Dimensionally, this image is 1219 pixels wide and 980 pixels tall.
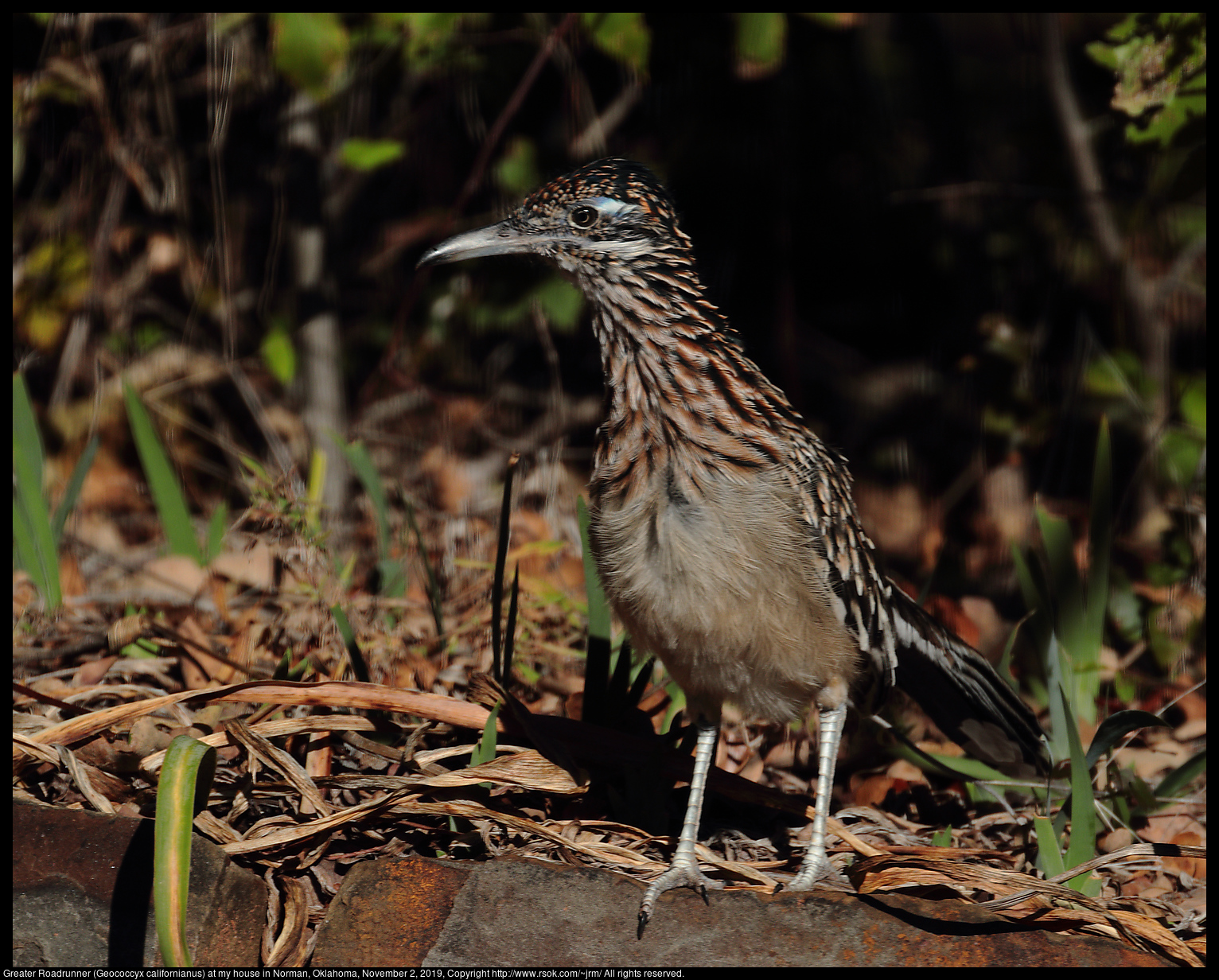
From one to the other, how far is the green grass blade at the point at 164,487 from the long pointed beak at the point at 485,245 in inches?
57.8

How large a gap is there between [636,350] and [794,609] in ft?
2.68

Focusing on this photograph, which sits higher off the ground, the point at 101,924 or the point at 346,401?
the point at 346,401

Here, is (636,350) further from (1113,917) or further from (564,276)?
(1113,917)

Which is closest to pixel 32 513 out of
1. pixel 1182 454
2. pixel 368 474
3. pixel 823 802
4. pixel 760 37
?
pixel 368 474

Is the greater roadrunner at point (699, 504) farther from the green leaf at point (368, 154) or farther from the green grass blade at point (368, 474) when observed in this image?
the green leaf at point (368, 154)

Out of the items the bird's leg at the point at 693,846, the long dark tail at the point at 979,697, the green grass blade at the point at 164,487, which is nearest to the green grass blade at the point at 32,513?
the green grass blade at the point at 164,487

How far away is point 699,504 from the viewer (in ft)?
9.23

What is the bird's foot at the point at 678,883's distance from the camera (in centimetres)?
253

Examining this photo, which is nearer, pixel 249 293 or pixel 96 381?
pixel 96 381

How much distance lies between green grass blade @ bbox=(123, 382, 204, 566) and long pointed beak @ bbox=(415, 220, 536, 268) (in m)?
1.47

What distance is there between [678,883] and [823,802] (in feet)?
1.64

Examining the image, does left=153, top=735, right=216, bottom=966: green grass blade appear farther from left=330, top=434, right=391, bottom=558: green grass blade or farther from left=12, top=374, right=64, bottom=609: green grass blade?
left=330, top=434, right=391, bottom=558: green grass blade

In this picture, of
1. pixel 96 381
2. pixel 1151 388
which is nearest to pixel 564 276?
pixel 1151 388
